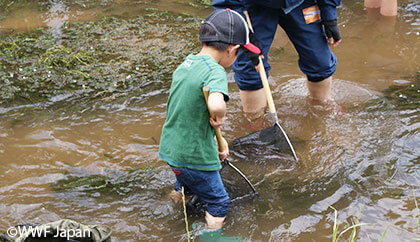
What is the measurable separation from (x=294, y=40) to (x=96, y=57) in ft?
9.48

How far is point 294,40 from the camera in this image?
147 inches

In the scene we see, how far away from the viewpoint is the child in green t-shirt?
2.48m

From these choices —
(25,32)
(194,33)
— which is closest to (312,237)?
(194,33)

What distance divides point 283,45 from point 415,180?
317 centimetres

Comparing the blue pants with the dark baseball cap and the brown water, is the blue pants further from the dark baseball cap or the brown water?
the dark baseball cap

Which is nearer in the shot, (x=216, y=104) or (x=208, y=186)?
(x=216, y=104)

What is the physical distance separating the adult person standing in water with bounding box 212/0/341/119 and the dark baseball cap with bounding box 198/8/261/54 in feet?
3.00

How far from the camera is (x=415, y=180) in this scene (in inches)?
127

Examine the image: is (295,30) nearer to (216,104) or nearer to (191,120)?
(191,120)

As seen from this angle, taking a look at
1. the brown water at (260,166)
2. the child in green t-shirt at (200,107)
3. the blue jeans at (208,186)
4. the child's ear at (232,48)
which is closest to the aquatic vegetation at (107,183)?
the brown water at (260,166)

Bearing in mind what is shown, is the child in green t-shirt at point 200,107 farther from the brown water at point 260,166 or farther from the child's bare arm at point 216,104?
the brown water at point 260,166

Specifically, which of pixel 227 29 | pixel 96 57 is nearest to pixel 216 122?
pixel 227 29

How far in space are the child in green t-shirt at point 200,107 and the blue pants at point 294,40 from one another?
93cm

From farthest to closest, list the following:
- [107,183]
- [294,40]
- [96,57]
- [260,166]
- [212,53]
Answer: [96,57] < [294,40] < [260,166] < [107,183] < [212,53]
